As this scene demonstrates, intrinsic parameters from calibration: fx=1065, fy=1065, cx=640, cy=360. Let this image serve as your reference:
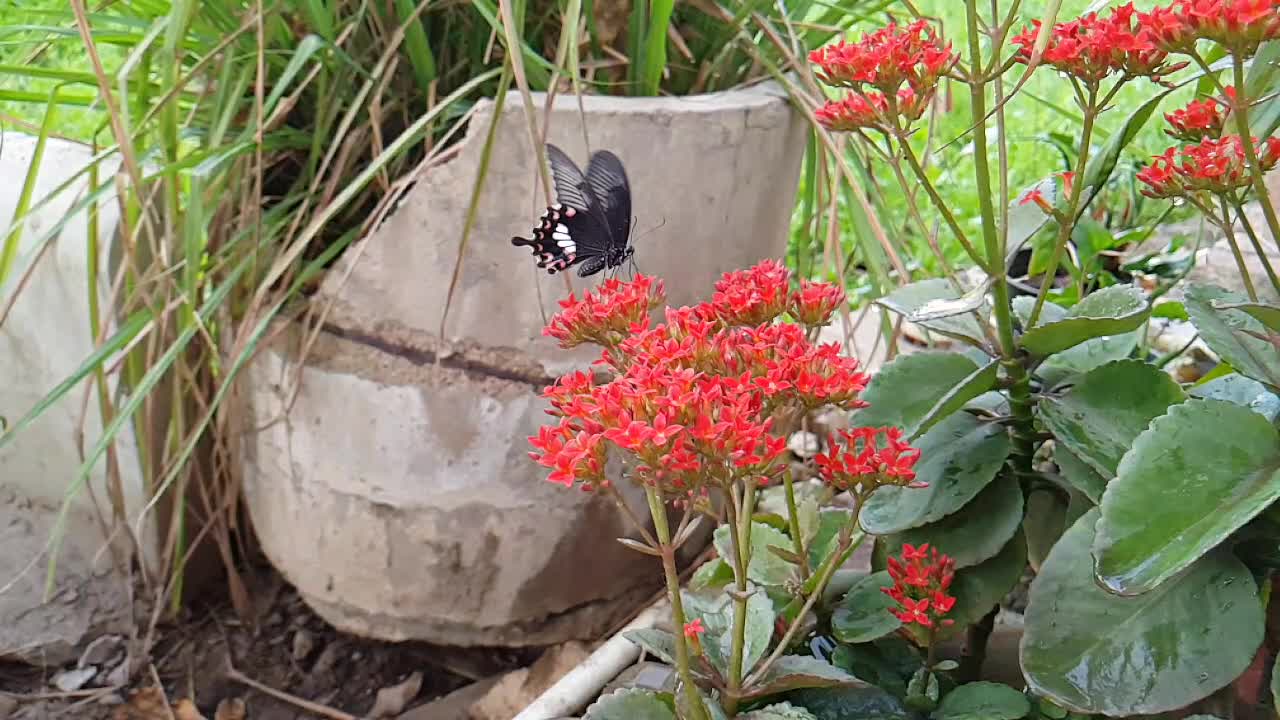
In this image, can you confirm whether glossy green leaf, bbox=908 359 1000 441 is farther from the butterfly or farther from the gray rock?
the gray rock

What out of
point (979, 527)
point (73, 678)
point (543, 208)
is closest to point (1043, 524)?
point (979, 527)

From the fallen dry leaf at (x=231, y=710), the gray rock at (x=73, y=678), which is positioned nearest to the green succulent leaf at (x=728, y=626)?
the fallen dry leaf at (x=231, y=710)

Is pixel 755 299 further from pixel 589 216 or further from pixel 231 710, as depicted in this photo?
pixel 231 710

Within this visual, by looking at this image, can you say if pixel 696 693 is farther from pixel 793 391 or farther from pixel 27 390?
pixel 27 390

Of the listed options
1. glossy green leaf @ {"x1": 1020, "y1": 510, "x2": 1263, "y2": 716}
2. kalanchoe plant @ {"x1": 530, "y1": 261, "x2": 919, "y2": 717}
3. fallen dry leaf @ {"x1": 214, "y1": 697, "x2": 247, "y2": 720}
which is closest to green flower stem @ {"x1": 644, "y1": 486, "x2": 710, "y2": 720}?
kalanchoe plant @ {"x1": 530, "y1": 261, "x2": 919, "y2": 717}

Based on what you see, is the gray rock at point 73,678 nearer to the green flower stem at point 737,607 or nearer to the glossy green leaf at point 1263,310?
the green flower stem at point 737,607

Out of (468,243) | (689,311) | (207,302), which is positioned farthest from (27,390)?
(689,311)

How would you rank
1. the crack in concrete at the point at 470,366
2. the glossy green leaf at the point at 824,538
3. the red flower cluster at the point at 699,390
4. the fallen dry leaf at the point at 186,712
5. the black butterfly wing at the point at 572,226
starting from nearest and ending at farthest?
1. the red flower cluster at the point at 699,390
2. the glossy green leaf at the point at 824,538
3. the black butterfly wing at the point at 572,226
4. the crack in concrete at the point at 470,366
5. the fallen dry leaf at the point at 186,712
